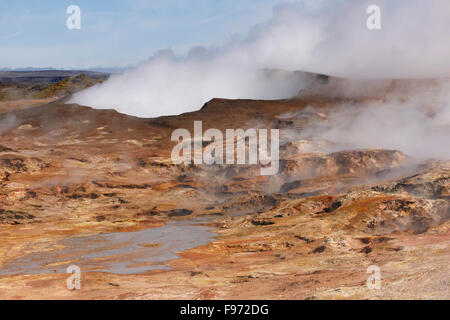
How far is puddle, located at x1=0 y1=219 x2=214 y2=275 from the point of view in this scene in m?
20.4

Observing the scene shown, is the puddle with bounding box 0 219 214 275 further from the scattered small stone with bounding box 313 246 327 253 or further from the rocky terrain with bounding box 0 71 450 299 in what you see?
the scattered small stone with bounding box 313 246 327 253

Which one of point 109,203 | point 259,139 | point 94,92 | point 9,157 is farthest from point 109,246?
point 94,92

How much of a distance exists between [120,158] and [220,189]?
10299 mm

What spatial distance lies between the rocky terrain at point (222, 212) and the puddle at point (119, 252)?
0.56 ft

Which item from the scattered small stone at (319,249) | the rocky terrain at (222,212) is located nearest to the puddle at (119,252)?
the rocky terrain at (222,212)

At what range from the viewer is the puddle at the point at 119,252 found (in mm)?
20406

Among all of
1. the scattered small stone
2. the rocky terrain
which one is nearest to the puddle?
the rocky terrain

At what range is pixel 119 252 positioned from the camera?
23.0m

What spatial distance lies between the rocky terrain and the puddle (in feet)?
0.56

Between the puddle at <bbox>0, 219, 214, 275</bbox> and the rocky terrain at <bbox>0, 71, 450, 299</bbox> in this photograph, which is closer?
the rocky terrain at <bbox>0, 71, 450, 299</bbox>

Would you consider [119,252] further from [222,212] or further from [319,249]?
[222,212]

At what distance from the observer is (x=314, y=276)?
1627 centimetres

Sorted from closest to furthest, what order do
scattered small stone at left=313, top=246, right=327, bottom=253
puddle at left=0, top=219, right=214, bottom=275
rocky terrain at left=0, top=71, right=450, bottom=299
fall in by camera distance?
rocky terrain at left=0, top=71, right=450, bottom=299 → puddle at left=0, top=219, right=214, bottom=275 → scattered small stone at left=313, top=246, right=327, bottom=253
